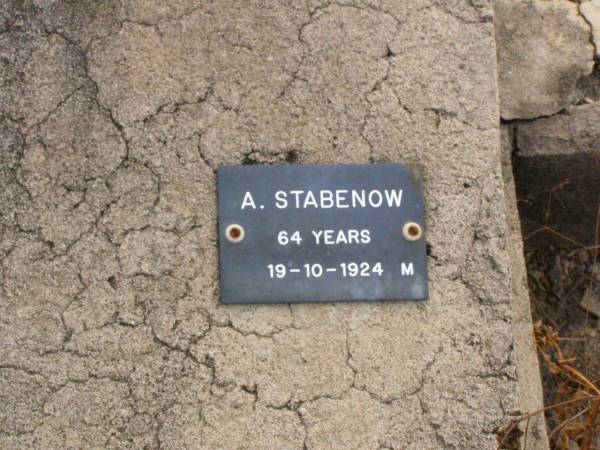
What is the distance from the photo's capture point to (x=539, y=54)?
2.41 metres

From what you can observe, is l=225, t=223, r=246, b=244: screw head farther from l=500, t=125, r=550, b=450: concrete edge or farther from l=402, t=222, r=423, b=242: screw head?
l=500, t=125, r=550, b=450: concrete edge

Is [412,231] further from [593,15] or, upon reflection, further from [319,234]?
[593,15]

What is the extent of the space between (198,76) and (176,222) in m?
0.38

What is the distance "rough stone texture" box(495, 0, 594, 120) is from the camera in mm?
2400

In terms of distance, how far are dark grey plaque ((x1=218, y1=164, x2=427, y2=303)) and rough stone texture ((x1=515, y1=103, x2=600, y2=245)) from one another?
2.49 ft

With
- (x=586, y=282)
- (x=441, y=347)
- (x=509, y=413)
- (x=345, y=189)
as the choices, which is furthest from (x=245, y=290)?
(x=586, y=282)

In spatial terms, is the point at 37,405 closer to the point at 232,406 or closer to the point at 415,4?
the point at 232,406

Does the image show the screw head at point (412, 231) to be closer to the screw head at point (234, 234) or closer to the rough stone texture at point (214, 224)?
the rough stone texture at point (214, 224)

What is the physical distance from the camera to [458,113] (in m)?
1.96

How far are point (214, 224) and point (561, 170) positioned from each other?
4.32 ft

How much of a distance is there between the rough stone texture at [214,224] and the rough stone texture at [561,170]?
554mm

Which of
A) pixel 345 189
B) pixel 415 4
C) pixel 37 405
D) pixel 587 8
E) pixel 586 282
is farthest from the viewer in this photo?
pixel 586 282

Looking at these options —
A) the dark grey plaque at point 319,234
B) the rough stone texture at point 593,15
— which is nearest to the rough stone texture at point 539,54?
the rough stone texture at point 593,15

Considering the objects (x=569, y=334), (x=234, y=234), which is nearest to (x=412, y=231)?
(x=234, y=234)
